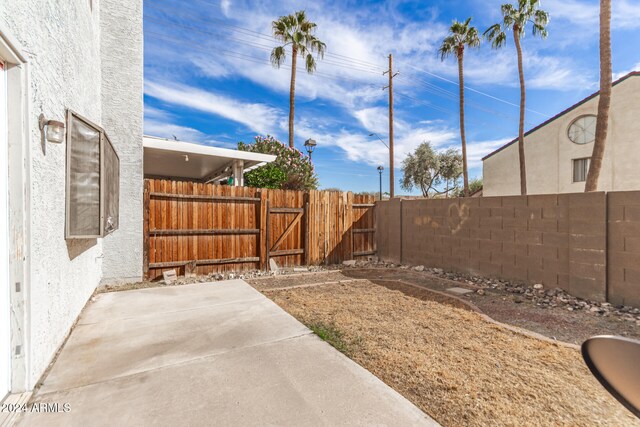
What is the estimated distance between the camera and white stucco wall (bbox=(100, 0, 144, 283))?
A: 15.6ft

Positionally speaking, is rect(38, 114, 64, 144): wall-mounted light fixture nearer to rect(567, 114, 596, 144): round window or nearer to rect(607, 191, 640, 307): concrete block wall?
rect(607, 191, 640, 307): concrete block wall

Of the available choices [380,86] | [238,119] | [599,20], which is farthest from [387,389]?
[380,86]

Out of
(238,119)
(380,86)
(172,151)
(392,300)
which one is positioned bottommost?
(392,300)

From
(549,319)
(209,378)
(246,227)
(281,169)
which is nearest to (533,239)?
(549,319)

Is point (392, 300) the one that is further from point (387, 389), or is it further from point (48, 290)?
point (48, 290)

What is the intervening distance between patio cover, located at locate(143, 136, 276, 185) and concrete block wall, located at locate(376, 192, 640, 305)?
4.44 meters

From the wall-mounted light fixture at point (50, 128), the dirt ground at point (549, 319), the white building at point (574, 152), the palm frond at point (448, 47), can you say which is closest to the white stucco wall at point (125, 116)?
the wall-mounted light fixture at point (50, 128)

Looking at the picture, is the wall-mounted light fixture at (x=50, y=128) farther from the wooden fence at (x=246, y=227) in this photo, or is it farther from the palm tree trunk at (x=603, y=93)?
the palm tree trunk at (x=603, y=93)

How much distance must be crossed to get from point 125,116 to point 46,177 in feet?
10.7

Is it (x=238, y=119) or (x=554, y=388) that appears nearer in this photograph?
(x=554, y=388)

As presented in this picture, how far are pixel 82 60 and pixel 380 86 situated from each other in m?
13.6

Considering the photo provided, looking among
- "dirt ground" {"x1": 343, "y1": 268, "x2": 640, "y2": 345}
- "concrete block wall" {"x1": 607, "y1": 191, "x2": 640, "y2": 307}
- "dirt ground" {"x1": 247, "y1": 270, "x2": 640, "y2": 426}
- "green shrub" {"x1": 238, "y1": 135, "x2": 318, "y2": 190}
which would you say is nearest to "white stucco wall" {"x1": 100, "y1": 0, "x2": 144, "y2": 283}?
"dirt ground" {"x1": 247, "y1": 270, "x2": 640, "y2": 426}

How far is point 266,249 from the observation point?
6637 mm

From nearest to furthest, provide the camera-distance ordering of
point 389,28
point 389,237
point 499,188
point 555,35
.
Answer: point 389,237, point 389,28, point 555,35, point 499,188
